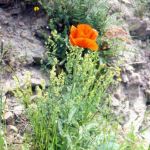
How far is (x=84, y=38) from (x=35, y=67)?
145 centimetres

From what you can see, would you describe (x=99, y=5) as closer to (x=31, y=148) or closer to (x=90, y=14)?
(x=90, y=14)

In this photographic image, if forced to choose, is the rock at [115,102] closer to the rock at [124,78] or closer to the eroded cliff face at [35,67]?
the eroded cliff face at [35,67]

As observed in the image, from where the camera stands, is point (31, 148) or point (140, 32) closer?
point (31, 148)

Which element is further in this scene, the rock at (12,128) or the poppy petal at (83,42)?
the rock at (12,128)

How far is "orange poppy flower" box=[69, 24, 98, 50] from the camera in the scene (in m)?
1.53

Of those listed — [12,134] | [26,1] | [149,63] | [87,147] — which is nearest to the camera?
[87,147]

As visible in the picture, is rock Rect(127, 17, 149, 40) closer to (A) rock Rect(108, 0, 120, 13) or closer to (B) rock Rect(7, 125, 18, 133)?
(A) rock Rect(108, 0, 120, 13)

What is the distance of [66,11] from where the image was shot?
3051 mm

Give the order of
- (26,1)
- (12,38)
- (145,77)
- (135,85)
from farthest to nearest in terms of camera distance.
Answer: (145,77)
(135,85)
(26,1)
(12,38)

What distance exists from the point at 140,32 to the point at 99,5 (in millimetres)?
1784

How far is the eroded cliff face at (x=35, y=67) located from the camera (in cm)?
222

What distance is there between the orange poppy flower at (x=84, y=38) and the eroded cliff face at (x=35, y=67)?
2.49ft

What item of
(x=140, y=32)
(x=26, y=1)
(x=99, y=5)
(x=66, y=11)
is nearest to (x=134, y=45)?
(x=140, y=32)

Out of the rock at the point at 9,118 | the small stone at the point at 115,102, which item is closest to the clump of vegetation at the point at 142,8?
the small stone at the point at 115,102
